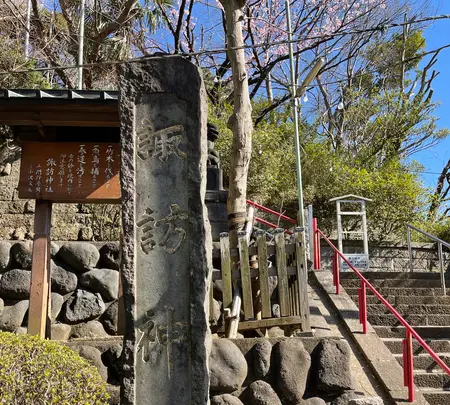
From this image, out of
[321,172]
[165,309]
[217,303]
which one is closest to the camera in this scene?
[165,309]

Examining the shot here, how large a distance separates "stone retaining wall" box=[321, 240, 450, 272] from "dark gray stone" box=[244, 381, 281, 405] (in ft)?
26.8

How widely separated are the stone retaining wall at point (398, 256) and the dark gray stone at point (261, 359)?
800cm

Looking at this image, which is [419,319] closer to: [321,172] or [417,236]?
[321,172]

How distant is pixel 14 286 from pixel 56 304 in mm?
770

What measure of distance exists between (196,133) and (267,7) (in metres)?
15.8

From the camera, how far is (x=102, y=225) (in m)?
10.8

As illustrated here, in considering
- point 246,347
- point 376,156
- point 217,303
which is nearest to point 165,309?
point 246,347

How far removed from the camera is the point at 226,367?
5.80 metres

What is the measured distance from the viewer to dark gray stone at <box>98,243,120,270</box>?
8.76 m

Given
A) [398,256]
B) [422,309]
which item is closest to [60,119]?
[422,309]

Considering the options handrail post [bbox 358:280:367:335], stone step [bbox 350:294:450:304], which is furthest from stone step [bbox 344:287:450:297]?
handrail post [bbox 358:280:367:335]

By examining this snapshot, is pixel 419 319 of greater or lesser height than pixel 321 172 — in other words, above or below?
below

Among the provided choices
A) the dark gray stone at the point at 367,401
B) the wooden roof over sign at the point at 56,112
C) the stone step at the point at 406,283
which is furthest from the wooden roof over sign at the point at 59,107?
the stone step at the point at 406,283

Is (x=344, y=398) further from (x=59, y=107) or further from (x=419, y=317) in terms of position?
(x=59, y=107)
